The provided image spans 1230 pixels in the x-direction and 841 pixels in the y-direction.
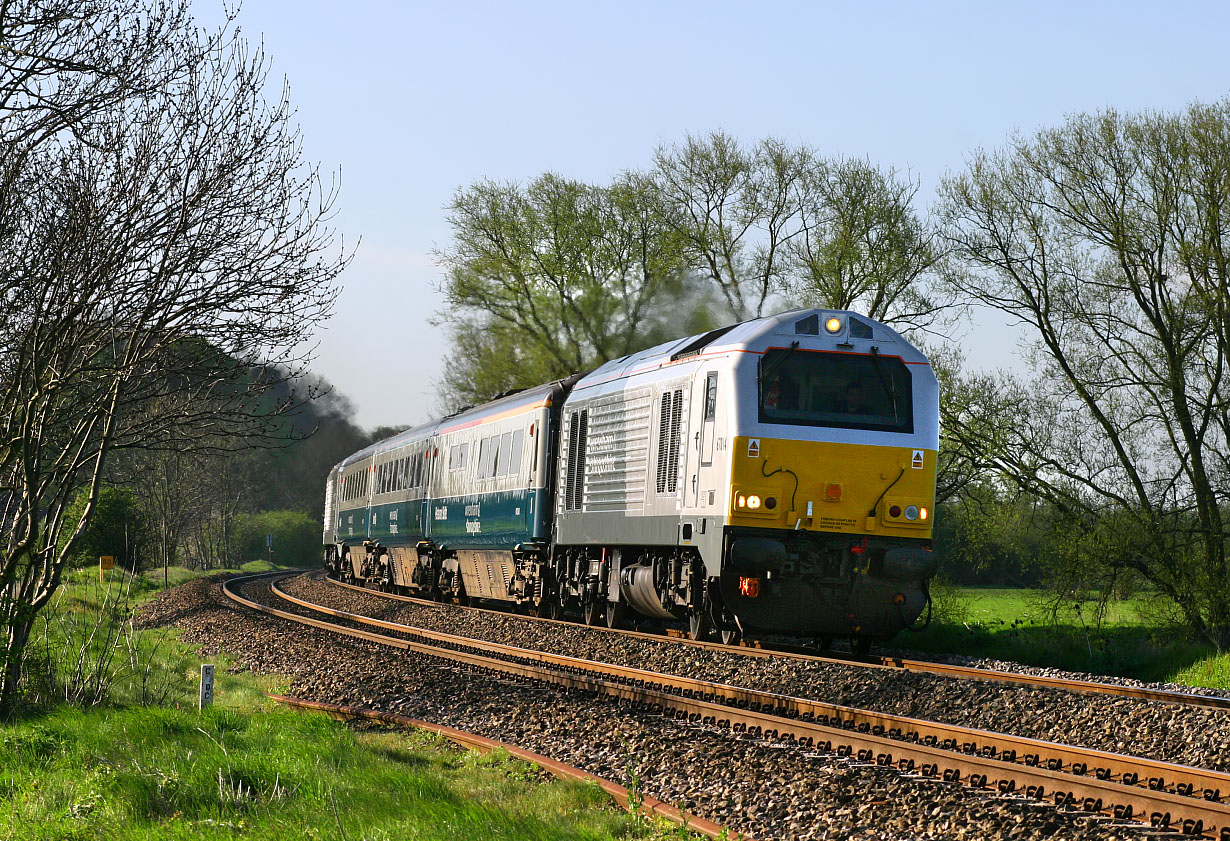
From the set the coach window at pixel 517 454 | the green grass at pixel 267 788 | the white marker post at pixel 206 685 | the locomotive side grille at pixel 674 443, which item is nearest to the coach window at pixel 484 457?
the coach window at pixel 517 454

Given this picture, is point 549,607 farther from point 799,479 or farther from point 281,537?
point 281,537

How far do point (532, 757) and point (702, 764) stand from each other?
3.64 ft

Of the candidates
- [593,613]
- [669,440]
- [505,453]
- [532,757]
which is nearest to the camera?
[532,757]

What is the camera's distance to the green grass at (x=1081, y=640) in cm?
1557

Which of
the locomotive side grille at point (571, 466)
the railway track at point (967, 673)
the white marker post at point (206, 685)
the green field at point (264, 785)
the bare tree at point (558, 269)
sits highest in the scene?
the bare tree at point (558, 269)

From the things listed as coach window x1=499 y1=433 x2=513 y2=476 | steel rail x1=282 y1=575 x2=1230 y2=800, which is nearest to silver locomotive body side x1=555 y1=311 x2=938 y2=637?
steel rail x1=282 y1=575 x2=1230 y2=800

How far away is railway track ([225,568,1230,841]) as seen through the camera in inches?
249

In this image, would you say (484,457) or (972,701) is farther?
(484,457)

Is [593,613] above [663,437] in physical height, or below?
below

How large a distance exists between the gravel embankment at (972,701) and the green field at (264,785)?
3.85 metres

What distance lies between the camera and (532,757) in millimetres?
8180

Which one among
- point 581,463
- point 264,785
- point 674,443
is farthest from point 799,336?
point 264,785

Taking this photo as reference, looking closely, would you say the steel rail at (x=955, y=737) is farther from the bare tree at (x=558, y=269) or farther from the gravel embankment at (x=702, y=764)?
the bare tree at (x=558, y=269)

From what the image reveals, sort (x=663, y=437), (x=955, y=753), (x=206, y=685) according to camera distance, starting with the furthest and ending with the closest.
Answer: (x=663, y=437), (x=206, y=685), (x=955, y=753)
